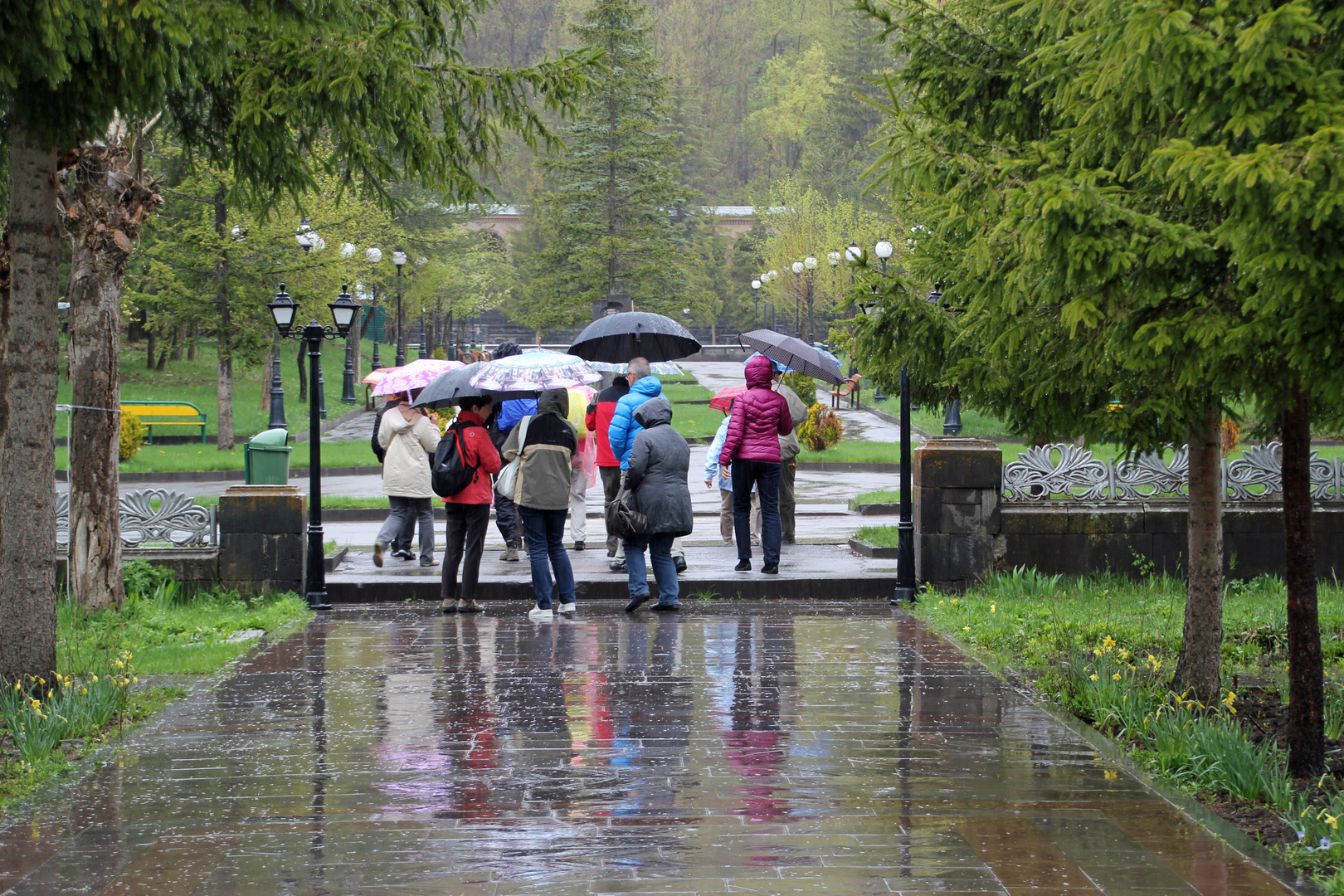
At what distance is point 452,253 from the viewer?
53094mm

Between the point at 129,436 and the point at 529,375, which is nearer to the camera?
the point at 529,375

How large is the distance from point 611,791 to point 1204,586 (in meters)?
3.69

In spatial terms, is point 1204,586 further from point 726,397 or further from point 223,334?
point 223,334

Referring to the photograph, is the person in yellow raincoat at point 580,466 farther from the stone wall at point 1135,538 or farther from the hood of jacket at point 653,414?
the stone wall at point 1135,538

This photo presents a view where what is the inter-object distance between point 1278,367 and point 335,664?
19.7 feet

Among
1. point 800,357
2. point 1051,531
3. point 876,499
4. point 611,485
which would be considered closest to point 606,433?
point 611,485

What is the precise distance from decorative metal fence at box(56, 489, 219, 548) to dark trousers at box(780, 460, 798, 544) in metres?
5.73

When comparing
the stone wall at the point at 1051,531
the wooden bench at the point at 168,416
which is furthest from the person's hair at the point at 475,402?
the wooden bench at the point at 168,416

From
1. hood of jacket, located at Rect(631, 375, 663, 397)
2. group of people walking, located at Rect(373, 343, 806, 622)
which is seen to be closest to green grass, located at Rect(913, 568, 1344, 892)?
group of people walking, located at Rect(373, 343, 806, 622)

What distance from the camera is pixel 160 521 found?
1069 centimetres

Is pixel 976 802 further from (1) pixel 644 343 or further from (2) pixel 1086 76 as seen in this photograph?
(1) pixel 644 343

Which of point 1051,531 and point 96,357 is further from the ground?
point 96,357

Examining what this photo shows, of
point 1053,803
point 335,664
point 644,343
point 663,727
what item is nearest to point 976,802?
point 1053,803

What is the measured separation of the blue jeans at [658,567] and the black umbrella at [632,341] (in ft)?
11.5
